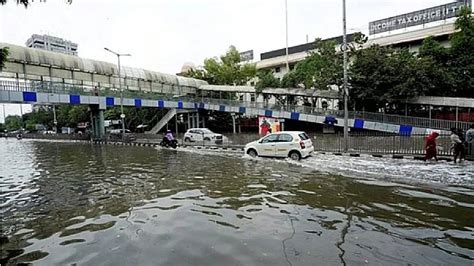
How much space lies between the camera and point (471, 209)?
22.1ft

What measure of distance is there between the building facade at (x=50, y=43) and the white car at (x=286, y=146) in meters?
76.1

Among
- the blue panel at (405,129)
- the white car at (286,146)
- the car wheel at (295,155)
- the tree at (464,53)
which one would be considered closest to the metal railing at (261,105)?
the blue panel at (405,129)

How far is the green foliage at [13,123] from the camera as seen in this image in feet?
357

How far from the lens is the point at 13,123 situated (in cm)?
11331

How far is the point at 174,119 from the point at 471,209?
4783 centimetres

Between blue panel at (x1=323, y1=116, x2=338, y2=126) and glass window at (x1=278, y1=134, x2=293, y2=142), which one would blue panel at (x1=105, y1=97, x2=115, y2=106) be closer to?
blue panel at (x1=323, y1=116, x2=338, y2=126)

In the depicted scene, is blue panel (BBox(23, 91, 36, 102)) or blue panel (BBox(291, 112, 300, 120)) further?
blue panel (BBox(291, 112, 300, 120))

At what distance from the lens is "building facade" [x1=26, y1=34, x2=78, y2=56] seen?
82.1 metres

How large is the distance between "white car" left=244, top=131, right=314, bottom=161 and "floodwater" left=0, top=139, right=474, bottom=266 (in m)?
4.06

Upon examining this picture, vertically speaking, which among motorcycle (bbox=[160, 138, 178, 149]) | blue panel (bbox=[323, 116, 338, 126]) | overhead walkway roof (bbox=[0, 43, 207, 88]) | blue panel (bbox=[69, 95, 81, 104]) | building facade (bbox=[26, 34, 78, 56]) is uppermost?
building facade (bbox=[26, 34, 78, 56])

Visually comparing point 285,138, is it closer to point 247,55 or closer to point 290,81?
point 290,81

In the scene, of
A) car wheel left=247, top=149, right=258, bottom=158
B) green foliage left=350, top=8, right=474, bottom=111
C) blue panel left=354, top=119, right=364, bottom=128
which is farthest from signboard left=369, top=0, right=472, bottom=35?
car wheel left=247, top=149, right=258, bottom=158

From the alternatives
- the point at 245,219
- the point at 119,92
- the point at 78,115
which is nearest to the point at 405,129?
the point at 245,219

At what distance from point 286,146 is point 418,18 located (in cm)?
3287
